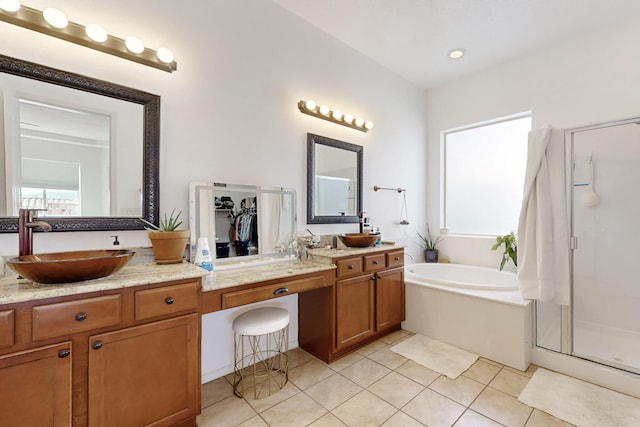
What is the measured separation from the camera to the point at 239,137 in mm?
2250

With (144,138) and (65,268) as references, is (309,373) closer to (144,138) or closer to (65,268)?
(65,268)

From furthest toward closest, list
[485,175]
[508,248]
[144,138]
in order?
[485,175] < [508,248] < [144,138]

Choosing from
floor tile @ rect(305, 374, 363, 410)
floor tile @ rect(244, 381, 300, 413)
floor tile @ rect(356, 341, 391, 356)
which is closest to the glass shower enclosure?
floor tile @ rect(356, 341, 391, 356)

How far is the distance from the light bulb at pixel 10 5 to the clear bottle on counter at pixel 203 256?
149cm

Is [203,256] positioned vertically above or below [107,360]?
above

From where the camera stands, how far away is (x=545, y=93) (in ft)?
10.1

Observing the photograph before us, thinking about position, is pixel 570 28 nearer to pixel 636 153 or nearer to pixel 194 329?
pixel 636 153

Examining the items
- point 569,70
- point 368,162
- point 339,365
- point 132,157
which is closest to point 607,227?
point 569,70

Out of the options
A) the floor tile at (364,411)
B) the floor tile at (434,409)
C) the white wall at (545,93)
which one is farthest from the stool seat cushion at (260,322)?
the white wall at (545,93)

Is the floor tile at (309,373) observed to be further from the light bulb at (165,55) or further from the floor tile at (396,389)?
the light bulb at (165,55)

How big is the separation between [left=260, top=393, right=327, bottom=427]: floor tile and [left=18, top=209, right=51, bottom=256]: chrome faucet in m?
1.55

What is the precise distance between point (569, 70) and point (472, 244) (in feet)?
6.91

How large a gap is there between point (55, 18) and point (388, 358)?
10.4ft

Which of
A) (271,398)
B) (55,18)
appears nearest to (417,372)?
(271,398)
